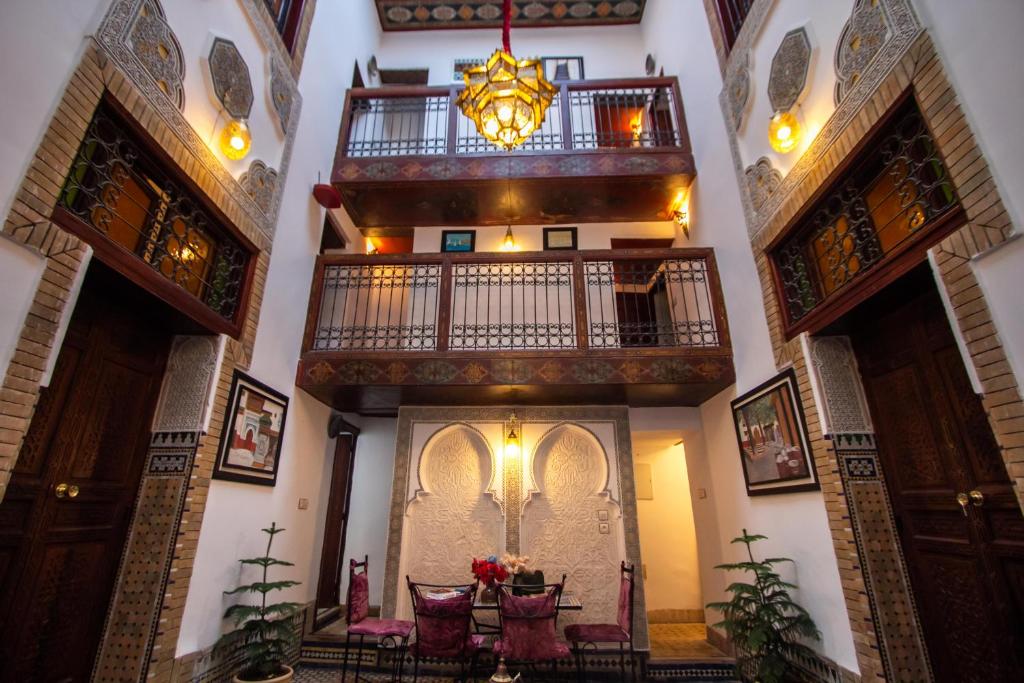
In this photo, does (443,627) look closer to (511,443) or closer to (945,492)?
(511,443)

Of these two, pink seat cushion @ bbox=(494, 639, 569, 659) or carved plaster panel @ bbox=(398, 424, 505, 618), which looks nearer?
pink seat cushion @ bbox=(494, 639, 569, 659)

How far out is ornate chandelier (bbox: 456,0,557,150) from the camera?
3.43 metres

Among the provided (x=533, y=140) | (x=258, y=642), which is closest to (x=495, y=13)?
(x=533, y=140)

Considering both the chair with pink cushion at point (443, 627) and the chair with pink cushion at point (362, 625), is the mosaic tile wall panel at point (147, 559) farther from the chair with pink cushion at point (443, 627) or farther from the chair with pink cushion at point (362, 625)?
the chair with pink cushion at point (443, 627)

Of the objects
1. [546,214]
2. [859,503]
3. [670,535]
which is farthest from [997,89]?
[670,535]

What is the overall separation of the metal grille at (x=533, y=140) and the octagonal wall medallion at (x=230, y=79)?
266 centimetres

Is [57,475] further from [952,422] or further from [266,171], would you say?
[952,422]

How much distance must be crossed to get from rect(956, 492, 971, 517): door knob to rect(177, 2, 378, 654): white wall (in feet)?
15.8

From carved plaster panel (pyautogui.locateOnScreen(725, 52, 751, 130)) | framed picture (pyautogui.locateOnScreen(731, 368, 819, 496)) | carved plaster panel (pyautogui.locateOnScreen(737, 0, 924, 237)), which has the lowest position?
framed picture (pyautogui.locateOnScreen(731, 368, 819, 496))

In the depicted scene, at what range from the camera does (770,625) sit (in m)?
3.15

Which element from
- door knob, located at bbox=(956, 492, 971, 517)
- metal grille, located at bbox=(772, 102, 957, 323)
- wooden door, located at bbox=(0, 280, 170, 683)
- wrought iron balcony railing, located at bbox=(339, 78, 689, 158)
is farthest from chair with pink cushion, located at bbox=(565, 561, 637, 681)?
wrought iron balcony railing, located at bbox=(339, 78, 689, 158)

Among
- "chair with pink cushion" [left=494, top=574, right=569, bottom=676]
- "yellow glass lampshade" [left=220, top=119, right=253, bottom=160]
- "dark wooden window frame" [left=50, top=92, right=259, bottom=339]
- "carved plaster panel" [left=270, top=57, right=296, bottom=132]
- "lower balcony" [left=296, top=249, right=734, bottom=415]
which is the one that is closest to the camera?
"dark wooden window frame" [left=50, top=92, right=259, bottom=339]

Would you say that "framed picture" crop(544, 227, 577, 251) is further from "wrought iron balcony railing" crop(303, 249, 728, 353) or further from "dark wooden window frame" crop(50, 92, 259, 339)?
"dark wooden window frame" crop(50, 92, 259, 339)

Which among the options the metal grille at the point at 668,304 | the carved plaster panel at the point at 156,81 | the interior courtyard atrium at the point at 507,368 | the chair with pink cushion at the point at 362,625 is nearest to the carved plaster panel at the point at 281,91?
the interior courtyard atrium at the point at 507,368
